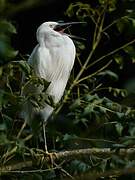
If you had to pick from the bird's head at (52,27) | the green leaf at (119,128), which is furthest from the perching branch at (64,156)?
the bird's head at (52,27)

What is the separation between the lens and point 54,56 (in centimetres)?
241

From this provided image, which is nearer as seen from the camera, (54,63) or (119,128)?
(119,128)

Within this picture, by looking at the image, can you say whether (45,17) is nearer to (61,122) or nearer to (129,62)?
(129,62)

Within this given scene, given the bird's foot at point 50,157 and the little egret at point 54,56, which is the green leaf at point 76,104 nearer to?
the bird's foot at point 50,157

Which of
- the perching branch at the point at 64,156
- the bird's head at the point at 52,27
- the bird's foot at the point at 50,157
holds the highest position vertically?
the bird's head at the point at 52,27

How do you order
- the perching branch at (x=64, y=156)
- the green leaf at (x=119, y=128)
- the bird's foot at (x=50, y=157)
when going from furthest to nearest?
the bird's foot at (x=50, y=157)
the green leaf at (x=119, y=128)
the perching branch at (x=64, y=156)

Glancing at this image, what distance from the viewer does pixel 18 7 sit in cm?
54

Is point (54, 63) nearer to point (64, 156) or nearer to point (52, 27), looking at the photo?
point (52, 27)

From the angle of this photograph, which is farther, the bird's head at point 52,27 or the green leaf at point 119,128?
the bird's head at point 52,27

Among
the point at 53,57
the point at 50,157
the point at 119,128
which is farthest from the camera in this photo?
the point at 53,57

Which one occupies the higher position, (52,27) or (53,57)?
(52,27)

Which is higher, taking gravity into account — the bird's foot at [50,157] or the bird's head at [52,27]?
the bird's head at [52,27]

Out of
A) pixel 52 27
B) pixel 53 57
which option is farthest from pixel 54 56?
pixel 52 27

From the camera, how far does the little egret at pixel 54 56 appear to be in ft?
7.57
